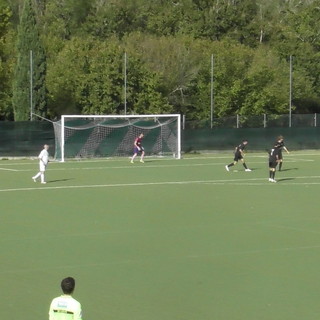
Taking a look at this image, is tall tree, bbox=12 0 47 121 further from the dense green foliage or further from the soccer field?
the soccer field

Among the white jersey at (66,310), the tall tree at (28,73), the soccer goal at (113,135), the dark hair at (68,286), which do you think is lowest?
the soccer goal at (113,135)

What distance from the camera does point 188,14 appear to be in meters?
84.6

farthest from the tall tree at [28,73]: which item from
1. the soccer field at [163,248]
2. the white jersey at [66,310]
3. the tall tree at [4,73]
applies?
the white jersey at [66,310]

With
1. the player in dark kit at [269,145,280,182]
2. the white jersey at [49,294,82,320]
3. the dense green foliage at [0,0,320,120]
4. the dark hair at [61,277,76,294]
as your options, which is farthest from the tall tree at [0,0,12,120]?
the white jersey at [49,294,82,320]

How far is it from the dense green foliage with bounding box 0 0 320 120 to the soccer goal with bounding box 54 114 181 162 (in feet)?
14.2

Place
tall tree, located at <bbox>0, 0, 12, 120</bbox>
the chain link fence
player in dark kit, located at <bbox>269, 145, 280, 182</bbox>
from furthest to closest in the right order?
the chain link fence < tall tree, located at <bbox>0, 0, 12, 120</bbox> < player in dark kit, located at <bbox>269, 145, 280, 182</bbox>

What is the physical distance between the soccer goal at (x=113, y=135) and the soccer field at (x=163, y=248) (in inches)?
552

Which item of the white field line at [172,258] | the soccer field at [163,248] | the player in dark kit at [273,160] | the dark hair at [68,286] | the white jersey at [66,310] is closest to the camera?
the white jersey at [66,310]

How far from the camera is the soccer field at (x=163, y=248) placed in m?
13.1

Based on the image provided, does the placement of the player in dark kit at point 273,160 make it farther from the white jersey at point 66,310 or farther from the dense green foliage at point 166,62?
the white jersey at point 66,310

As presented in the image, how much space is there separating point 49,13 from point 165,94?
101 ft

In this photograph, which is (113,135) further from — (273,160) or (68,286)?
(68,286)

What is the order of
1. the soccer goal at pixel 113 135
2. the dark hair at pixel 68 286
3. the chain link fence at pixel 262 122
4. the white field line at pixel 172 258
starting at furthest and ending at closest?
the chain link fence at pixel 262 122 < the soccer goal at pixel 113 135 < the white field line at pixel 172 258 < the dark hair at pixel 68 286

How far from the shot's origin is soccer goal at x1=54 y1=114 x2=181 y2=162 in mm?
48219
